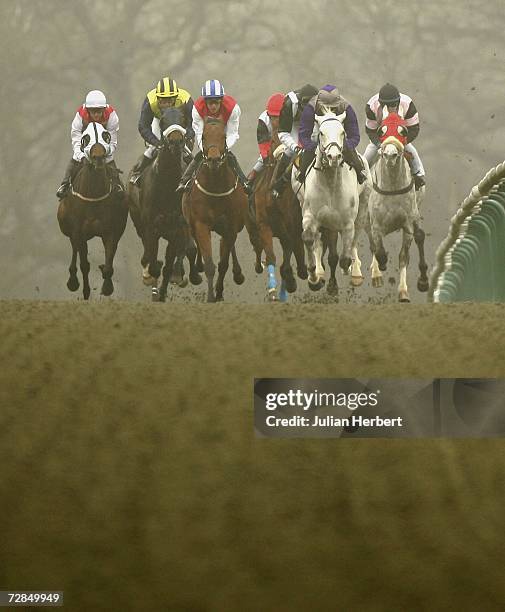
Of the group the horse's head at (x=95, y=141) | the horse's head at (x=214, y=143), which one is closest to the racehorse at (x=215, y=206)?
the horse's head at (x=214, y=143)

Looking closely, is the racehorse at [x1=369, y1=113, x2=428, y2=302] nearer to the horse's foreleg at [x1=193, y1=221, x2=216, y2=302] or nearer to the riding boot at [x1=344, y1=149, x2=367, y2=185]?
the riding boot at [x1=344, y1=149, x2=367, y2=185]

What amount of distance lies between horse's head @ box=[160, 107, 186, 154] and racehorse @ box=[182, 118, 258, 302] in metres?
0.51

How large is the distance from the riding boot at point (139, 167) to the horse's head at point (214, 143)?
1553mm

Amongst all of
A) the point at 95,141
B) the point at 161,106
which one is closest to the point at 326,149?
the point at 161,106

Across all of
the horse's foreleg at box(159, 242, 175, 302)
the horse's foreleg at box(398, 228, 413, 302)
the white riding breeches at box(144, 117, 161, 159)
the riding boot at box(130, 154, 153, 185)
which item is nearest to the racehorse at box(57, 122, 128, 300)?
the riding boot at box(130, 154, 153, 185)

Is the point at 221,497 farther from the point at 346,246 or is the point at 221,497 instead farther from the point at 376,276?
the point at 376,276

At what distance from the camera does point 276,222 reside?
416 inches

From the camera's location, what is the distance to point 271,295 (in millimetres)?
10195

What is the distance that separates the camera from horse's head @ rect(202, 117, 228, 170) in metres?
8.73

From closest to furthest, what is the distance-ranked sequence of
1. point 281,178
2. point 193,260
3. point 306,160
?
1. point 306,160
2. point 281,178
3. point 193,260

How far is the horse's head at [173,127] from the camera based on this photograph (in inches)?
373

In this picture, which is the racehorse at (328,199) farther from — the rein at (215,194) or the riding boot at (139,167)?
the riding boot at (139,167)

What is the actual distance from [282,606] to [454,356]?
2078 mm

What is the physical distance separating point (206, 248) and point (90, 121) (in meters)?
2.54
